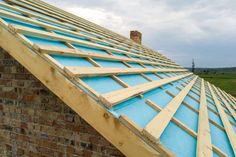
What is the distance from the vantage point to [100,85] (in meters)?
2.81

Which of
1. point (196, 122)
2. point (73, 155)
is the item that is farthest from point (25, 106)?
point (196, 122)

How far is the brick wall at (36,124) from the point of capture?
3.09 metres

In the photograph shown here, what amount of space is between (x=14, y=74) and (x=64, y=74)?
1.47 metres

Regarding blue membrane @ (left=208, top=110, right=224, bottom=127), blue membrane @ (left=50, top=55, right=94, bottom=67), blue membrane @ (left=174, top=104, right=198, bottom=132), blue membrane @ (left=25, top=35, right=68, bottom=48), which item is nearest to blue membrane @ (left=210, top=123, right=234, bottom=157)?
blue membrane @ (left=174, top=104, right=198, bottom=132)

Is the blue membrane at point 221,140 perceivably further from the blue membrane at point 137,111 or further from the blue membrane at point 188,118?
the blue membrane at point 137,111

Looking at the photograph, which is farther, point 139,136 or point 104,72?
point 104,72

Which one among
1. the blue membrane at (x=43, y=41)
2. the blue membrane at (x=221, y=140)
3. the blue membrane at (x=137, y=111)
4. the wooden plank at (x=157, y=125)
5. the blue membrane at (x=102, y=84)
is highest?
the blue membrane at (x=43, y=41)

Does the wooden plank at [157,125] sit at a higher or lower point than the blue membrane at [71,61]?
lower

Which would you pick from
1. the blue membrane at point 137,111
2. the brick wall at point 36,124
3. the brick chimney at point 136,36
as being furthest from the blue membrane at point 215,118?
the brick chimney at point 136,36

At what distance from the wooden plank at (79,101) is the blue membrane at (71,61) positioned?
24cm

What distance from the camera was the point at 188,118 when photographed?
3.83m

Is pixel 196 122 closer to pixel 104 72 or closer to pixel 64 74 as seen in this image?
pixel 104 72

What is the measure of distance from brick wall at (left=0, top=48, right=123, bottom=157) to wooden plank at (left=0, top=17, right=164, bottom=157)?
646 mm

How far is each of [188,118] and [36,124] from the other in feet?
7.19
